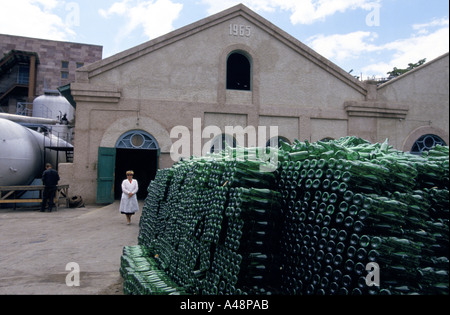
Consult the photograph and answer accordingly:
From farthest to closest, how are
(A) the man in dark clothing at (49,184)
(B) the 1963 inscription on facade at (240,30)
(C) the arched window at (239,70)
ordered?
(C) the arched window at (239,70) < (B) the 1963 inscription on facade at (240,30) < (A) the man in dark clothing at (49,184)

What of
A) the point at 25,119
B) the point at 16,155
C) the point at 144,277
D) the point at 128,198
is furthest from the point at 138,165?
the point at 144,277

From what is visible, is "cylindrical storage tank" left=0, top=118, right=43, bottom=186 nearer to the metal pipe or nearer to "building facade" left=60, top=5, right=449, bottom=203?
"building facade" left=60, top=5, right=449, bottom=203

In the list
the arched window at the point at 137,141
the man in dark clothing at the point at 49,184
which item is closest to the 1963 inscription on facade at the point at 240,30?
the arched window at the point at 137,141

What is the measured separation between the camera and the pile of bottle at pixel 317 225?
2.89 metres

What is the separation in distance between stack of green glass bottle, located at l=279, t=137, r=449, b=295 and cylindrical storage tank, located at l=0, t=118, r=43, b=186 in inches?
580

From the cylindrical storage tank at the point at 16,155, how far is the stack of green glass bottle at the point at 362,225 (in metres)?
14.7

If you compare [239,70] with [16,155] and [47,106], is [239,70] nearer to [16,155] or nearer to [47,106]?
[16,155]

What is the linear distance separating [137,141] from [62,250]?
843cm

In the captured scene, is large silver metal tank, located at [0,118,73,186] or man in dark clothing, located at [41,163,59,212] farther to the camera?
large silver metal tank, located at [0,118,73,186]

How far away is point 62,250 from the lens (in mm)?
7684

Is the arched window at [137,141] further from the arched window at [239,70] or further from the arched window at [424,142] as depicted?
the arched window at [424,142]

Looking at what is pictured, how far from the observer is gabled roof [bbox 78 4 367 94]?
15.3 meters

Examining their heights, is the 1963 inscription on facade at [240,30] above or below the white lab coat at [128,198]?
above

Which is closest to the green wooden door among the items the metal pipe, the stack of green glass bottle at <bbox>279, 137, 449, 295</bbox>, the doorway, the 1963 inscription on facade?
the doorway
